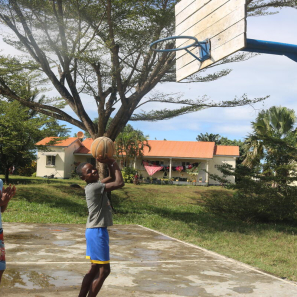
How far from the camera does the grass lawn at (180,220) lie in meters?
8.41

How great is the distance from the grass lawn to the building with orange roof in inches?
444

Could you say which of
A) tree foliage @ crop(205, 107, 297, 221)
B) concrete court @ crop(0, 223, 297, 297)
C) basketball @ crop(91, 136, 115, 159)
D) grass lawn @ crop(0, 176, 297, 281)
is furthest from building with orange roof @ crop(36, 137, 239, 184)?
basketball @ crop(91, 136, 115, 159)

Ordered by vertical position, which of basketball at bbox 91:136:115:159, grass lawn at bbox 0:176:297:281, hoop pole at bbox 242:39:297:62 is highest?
hoop pole at bbox 242:39:297:62

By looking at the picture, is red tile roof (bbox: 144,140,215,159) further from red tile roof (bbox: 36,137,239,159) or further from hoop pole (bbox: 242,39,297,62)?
hoop pole (bbox: 242,39,297,62)

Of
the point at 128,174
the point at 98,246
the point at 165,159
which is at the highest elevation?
the point at 165,159

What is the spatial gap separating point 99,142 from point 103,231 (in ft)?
3.43

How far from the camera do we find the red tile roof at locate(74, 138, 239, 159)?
34.0 m

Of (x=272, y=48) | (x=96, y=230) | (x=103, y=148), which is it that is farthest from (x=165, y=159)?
(x=96, y=230)

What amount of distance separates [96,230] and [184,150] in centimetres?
3104

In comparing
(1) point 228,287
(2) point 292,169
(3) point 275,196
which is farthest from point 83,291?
(2) point 292,169

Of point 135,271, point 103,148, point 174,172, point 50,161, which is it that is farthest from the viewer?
point 50,161

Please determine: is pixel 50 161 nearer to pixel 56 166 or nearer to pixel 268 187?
pixel 56 166

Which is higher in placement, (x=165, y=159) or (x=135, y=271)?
(x=165, y=159)

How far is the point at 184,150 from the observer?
1383 inches
